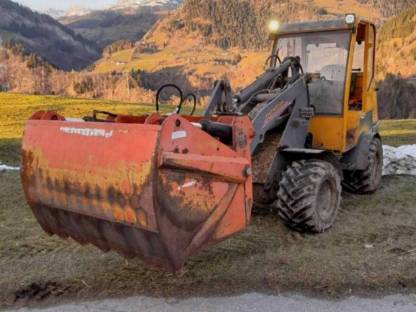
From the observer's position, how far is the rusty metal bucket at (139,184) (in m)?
4.28

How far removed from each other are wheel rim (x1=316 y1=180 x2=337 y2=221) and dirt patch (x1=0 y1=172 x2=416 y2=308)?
9.1 inches

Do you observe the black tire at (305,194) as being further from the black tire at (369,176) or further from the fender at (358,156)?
the black tire at (369,176)

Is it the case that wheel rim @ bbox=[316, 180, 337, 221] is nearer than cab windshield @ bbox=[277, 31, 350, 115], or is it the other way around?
wheel rim @ bbox=[316, 180, 337, 221]

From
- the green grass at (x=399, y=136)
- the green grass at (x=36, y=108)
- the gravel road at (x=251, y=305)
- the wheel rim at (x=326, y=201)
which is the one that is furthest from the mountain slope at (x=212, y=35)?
the gravel road at (x=251, y=305)

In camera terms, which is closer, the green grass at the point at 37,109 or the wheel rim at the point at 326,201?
the wheel rim at the point at 326,201

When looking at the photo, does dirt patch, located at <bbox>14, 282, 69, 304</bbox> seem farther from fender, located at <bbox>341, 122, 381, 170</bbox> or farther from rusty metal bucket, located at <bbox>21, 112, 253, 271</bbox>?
fender, located at <bbox>341, 122, 381, 170</bbox>

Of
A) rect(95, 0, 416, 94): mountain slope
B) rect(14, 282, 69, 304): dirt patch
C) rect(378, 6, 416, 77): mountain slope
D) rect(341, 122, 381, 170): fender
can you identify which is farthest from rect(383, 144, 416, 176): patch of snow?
rect(95, 0, 416, 94): mountain slope

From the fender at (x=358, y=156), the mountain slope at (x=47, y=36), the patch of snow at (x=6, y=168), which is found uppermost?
the mountain slope at (x=47, y=36)

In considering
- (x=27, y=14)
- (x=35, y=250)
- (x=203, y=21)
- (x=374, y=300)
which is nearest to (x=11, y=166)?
(x=35, y=250)

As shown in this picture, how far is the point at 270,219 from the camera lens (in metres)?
6.88

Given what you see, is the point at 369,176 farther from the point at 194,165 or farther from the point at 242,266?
the point at 194,165

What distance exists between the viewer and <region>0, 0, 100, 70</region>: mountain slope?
140 m

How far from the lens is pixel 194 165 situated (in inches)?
176

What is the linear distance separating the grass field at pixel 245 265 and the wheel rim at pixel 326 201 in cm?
22
